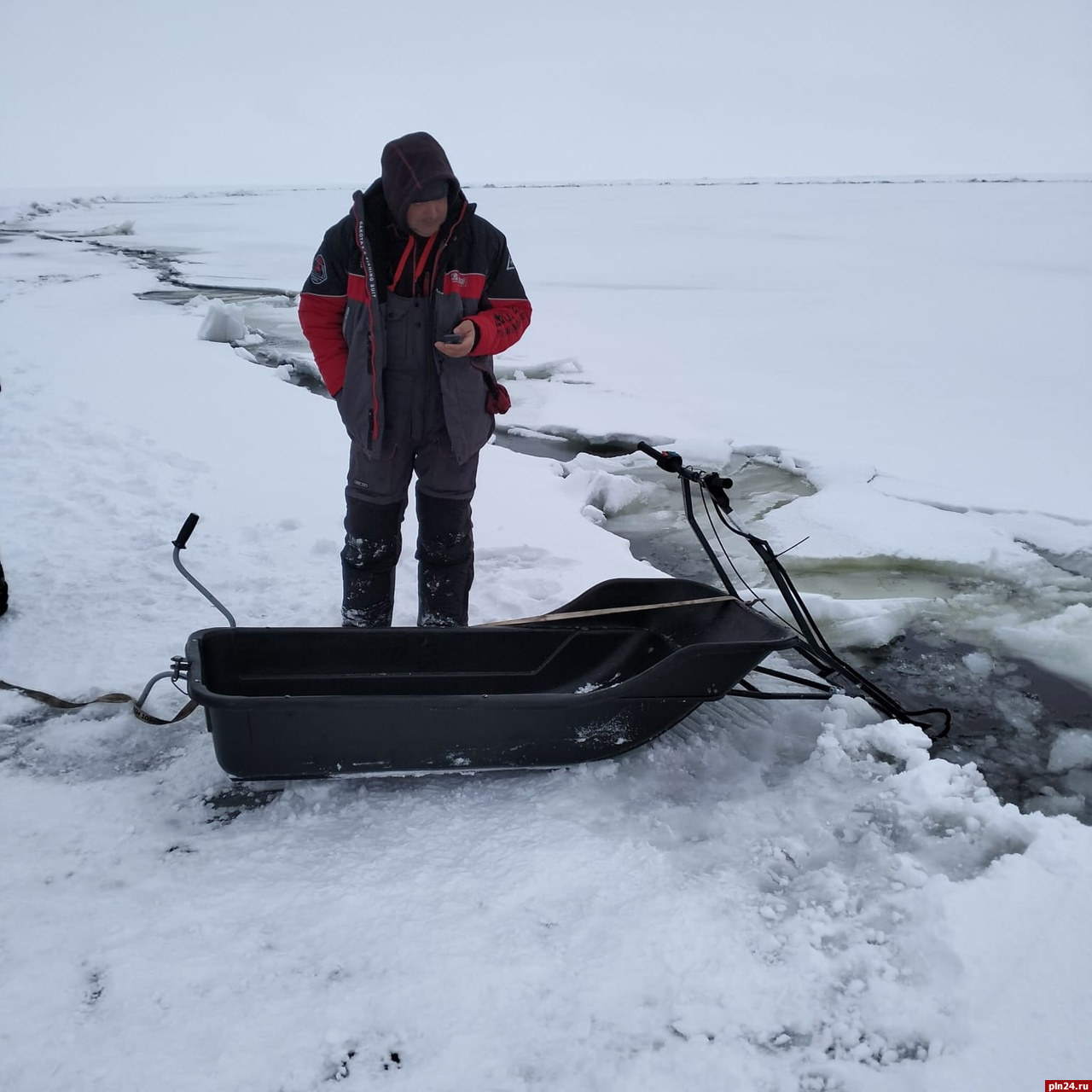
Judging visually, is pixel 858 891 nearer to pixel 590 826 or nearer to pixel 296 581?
pixel 590 826

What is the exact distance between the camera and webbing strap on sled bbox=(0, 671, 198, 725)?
2334mm

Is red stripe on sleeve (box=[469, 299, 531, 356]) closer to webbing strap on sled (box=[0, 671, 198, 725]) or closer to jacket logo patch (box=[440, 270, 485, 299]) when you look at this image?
jacket logo patch (box=[440, 270, 485, 299])

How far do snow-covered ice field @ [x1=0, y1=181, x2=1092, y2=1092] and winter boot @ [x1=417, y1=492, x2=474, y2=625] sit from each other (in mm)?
364

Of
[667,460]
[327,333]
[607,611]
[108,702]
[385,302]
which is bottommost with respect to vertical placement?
[108,702]

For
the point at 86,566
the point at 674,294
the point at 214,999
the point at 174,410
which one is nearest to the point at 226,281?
the point at 674,294

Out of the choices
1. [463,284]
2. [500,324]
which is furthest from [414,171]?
[500,324]

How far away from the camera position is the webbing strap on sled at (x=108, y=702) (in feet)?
7.66

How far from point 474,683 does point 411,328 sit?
1056 mm

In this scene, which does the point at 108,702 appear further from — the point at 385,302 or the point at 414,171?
the point at 414,171

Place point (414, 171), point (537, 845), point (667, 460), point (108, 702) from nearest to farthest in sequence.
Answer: point (537, 845), point (414, 171), point (667, 460), point (108, 702)

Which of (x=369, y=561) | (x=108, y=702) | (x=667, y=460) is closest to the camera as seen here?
(x=667, y=460)

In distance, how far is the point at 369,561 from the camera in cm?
271

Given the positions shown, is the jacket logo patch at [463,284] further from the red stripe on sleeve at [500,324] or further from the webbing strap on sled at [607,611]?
the webbing strap on sled at [607,611]

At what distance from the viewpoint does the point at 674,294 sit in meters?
12.4
